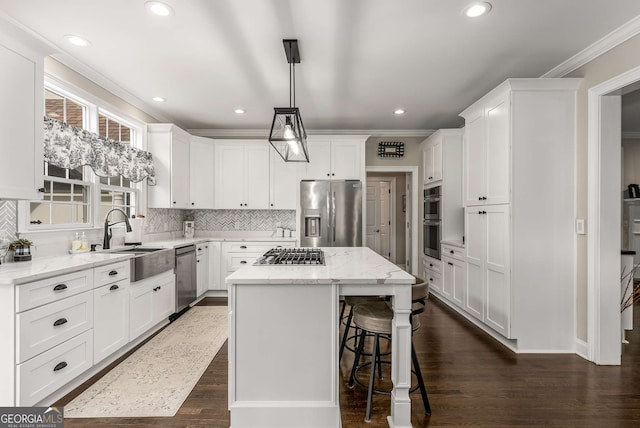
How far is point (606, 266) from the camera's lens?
263 centimetres

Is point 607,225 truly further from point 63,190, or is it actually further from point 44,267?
point 63,190

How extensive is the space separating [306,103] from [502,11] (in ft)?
7.63

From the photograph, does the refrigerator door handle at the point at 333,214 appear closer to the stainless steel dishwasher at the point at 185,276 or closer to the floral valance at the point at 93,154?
the stainless steel dishwasher at the point at 185,276

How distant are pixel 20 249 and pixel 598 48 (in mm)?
4758

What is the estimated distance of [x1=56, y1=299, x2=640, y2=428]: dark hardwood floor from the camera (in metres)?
1.92

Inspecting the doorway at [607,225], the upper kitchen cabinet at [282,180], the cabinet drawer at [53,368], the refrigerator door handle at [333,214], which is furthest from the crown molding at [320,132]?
the cabinet drawer at [53,368]

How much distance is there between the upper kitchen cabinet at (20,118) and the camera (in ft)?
6.53

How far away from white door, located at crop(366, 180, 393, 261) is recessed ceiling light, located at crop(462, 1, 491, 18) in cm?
541

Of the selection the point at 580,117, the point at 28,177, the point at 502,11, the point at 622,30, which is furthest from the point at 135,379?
the point at 622,30

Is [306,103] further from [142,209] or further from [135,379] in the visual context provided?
[135,379]

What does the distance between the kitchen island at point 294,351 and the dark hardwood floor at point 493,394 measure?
0.23 m

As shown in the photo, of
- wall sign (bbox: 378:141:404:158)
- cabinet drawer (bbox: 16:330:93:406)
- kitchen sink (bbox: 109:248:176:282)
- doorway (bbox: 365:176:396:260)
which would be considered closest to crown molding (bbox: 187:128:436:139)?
wall sign (bbox: 378:141:404:158)

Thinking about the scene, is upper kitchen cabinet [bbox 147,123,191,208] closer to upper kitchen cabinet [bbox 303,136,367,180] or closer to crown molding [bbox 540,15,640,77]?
upper kitchen cabinet [bbox 303,136,367,180]

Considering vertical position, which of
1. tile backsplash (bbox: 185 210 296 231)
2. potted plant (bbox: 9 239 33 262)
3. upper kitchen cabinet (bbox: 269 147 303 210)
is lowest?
potted plant (bbox: 9 239 33 262)
